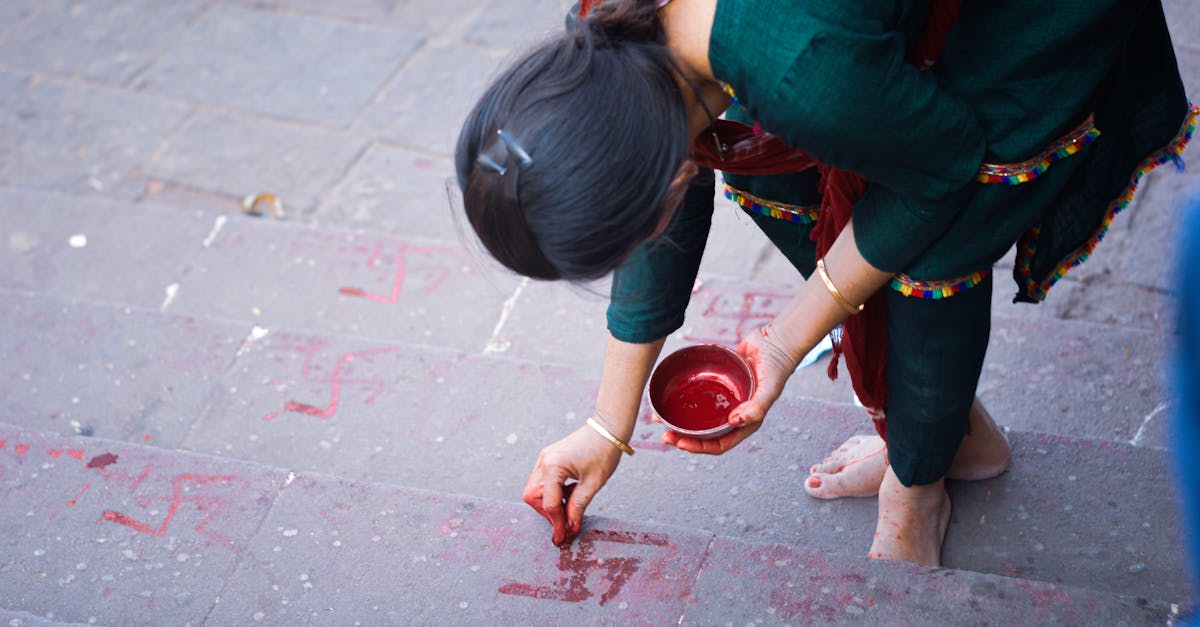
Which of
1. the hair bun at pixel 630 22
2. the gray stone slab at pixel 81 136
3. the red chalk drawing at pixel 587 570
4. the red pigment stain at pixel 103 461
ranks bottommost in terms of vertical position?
the gray stone slab at pixel 81 136

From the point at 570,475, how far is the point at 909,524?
611mm

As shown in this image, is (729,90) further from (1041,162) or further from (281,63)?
(281,63)

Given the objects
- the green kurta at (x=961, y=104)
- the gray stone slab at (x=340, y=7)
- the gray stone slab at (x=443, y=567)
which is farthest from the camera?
the gray stone slab at (x=340, y=7)

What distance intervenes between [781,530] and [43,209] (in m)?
2.39

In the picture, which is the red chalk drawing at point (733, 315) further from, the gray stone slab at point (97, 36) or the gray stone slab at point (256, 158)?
the gray stone slab at point (97, 36)

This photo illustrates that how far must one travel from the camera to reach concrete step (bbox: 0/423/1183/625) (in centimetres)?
155

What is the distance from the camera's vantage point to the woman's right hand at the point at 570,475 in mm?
1653

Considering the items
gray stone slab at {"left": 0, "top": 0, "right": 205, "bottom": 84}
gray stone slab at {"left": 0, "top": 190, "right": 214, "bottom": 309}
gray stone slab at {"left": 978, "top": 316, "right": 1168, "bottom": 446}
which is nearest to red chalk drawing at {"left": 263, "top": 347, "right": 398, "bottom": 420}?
gray stone slab at {"left": 0, "top": 190, "right": 214, "bottom": 309}

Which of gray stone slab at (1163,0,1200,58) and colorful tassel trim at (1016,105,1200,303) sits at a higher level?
colorful tassel trim at (1016,105,1200,303)

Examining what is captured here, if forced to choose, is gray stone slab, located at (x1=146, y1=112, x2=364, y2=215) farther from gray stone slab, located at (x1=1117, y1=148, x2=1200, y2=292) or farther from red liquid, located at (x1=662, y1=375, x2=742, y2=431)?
gray stone slab, located at (x1=1117, y1=148, x2=1200, y2=292)

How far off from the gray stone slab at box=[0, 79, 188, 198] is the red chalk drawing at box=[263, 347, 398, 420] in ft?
4.79

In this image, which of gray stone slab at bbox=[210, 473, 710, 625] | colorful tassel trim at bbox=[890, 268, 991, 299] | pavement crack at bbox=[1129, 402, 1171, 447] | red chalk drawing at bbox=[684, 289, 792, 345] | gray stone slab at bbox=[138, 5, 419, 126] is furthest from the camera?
gray stone slab at bbox=[138, 5, 419, 126]

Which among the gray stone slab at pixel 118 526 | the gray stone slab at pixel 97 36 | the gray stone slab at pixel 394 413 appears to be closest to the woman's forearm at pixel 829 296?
the gray stone slab at pixel 394 413

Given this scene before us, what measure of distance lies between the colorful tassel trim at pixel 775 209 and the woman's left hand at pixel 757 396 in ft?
0.82
